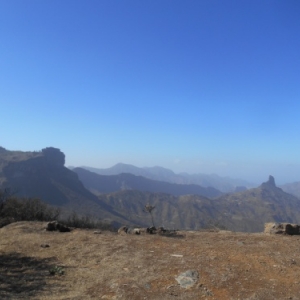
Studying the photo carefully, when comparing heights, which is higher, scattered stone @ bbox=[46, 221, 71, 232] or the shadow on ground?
scattered stone @ bbox=[46, 221, 71, 232]

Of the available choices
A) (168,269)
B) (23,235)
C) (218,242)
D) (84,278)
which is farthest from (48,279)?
(218,242)

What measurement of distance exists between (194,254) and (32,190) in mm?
125440

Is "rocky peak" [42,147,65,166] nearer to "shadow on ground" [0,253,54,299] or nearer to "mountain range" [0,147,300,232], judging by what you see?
"mountain range" [0,147,300,232]

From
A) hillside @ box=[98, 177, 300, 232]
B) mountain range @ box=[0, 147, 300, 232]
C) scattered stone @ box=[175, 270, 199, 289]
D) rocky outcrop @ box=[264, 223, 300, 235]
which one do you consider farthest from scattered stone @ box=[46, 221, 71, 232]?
hillside @ box=[98, 177, 300, 232]

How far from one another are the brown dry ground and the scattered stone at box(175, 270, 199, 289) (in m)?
0.18

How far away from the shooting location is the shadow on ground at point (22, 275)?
8.52m

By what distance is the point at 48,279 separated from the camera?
9.48 meters

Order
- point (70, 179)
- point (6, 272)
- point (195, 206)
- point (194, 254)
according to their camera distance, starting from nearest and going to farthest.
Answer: point (6, 272)
point (194, 254)
point (70, 179)
point (195, 206)

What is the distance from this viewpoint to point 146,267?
9.98 m

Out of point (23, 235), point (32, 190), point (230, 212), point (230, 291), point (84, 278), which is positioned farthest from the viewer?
point (230, 212)

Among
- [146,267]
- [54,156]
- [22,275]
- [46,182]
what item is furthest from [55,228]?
[54,156]

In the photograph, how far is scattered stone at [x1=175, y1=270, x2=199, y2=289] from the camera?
8.61m

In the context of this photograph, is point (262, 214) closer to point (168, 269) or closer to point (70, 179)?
point (70, 179)

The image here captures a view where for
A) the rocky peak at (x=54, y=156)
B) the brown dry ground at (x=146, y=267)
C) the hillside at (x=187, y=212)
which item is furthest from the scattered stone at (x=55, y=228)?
the rocky peak at (x=54, y=156)
